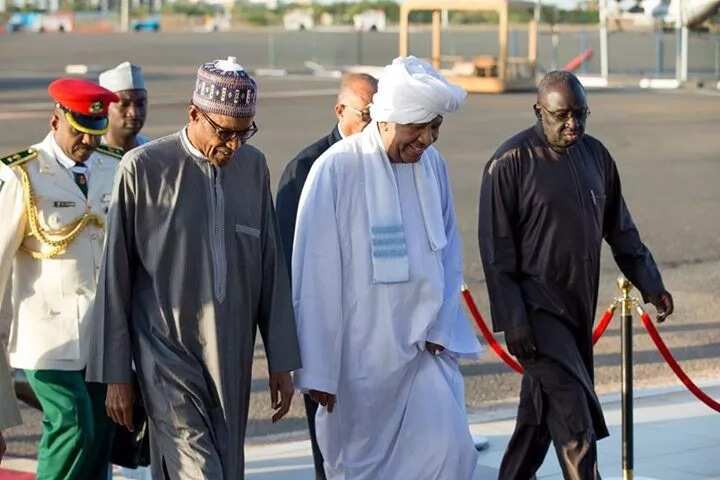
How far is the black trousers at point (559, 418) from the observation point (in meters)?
6.32

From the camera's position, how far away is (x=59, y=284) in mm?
6141

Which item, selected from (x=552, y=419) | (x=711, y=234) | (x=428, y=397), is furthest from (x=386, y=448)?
(x=711, y=234)

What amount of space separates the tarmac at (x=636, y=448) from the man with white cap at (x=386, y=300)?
58.4 inches

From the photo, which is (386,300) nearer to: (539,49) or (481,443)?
(481,443)

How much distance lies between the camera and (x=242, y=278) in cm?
509

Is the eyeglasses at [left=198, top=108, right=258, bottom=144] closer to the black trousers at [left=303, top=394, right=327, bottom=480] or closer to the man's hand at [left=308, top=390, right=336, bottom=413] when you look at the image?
the man's hand at [left=308, top=390, right=336, bottom=413]

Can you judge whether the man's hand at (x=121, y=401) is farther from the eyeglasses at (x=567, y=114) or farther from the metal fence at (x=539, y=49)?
the metal fence at (x=539, y=49)

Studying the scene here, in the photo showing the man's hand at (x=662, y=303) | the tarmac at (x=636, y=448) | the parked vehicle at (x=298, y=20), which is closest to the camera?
the man's hand at (x=662, y=303)

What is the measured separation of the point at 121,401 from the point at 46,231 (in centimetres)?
129

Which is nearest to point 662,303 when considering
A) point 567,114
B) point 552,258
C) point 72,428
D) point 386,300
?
point 552,258

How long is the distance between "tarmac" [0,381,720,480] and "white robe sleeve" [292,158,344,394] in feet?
4.97

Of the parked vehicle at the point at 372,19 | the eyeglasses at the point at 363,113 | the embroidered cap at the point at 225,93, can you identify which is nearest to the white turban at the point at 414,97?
the embroidered cap at the point at 225,93

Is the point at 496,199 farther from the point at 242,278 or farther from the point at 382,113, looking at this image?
the point at 242,278

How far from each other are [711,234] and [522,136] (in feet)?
29.9
